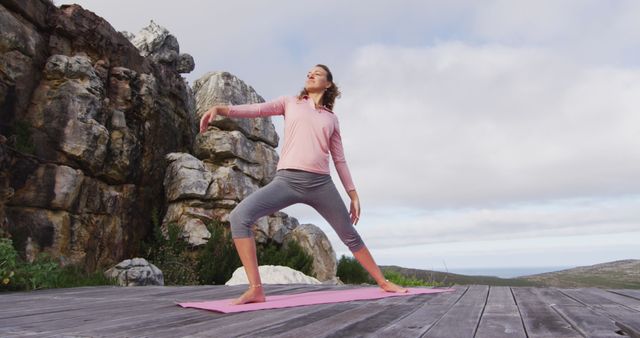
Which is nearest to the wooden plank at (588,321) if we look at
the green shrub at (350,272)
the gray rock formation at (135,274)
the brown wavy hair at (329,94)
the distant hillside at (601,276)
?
the brown wavy hair at (329,94)

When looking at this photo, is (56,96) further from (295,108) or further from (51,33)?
(295,108)

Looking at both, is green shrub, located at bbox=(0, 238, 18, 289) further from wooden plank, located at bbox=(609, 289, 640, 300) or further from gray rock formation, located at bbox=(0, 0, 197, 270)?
wooden plank, located at bbox=(609, 289, 640, 300)

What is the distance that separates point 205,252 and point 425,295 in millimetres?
11053

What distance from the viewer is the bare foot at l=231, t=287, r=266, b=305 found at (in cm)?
405

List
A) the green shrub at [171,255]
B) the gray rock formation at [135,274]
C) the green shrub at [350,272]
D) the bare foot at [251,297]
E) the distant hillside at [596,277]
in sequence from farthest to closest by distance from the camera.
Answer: the distant hillside at [596,277] → the green shrub at [350,272] → the green shrub at [171,255] → the gray rock formation at [135,274] → the bare foot at [251,297]

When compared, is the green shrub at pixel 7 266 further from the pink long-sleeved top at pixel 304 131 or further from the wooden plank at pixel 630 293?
the wooden plank at pixel 630 293

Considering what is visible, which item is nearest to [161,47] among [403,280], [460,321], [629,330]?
[403,280]

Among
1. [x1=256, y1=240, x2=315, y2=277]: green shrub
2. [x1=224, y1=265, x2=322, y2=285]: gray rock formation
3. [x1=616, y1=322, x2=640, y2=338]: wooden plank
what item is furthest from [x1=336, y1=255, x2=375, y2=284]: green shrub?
[x1=616, y1=322, x2=640, y2=338]: wooden plank

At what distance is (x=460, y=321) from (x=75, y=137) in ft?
40.1

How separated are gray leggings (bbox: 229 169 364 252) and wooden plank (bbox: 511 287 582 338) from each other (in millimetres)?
1696

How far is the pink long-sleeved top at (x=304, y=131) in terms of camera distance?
445 cm

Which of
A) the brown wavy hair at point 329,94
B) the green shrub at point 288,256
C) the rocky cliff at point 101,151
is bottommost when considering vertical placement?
the green shrub at point 288,256

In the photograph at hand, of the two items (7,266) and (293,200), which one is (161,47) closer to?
(7,266)

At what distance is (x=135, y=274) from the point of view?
11.5m
